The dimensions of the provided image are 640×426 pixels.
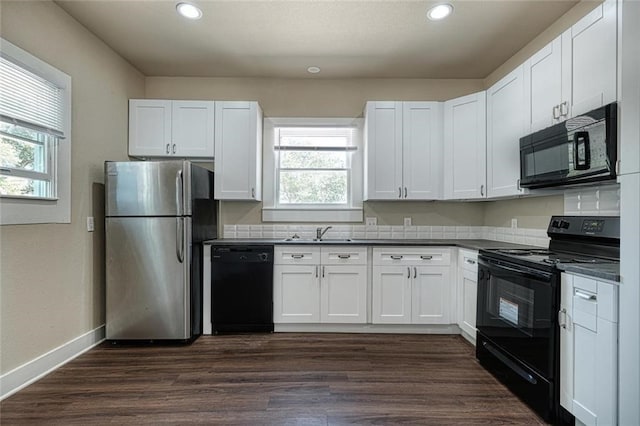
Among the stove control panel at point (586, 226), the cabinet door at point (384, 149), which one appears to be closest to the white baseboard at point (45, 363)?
the cabinet door at point (384, 149)

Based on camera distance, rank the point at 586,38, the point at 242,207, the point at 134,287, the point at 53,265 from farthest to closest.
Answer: the point at 242,207, the point at 134,287, the point at 53,265, the point at 586,38

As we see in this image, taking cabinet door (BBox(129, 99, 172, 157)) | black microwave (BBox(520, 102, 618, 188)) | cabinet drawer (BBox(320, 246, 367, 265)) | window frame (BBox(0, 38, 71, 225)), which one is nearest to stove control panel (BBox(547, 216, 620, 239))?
black microwave (BBox(520, 102, 618, 188))

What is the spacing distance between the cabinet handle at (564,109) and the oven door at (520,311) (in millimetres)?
1074

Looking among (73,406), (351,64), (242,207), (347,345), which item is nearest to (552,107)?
(351,64)

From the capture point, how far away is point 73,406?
6.56 ft

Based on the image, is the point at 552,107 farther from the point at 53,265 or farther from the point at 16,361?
the point at 16,361

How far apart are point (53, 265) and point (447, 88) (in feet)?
13.9

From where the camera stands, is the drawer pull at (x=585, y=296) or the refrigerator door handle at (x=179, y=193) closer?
the drawer pull at (x=585, y=296)

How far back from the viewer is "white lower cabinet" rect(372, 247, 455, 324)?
10.4 ft

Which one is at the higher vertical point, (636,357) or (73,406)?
(636,357)

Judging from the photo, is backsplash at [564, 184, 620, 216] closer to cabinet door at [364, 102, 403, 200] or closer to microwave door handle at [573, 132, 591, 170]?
microwave door handle at [573, 132, 591, 170]

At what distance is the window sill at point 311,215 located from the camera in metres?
3.76

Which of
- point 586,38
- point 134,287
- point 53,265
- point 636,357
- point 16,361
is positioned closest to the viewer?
point 636,357

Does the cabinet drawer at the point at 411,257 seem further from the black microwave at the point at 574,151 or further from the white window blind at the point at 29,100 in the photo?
the white window blind at the point at 29,100
